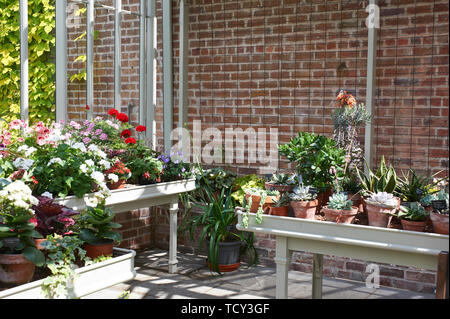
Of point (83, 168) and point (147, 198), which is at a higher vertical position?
point (83, 168)

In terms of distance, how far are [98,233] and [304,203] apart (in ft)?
3.74

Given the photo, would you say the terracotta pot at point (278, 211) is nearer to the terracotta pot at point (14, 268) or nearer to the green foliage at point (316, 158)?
the green foliage at point (316, 158)

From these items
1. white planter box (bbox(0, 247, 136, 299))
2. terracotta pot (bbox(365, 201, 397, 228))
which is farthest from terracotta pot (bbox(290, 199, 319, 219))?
white planter box (bbox(0, 247, 136, 299))

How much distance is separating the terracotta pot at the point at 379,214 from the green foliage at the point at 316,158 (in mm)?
372

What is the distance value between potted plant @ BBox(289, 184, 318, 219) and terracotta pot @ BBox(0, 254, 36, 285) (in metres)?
1.42

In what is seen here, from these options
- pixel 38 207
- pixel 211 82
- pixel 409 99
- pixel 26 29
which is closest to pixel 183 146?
pixel 211 82

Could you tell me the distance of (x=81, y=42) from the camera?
15.9 feet

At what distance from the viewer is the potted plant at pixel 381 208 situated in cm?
283

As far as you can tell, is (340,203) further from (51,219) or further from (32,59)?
(32,59)

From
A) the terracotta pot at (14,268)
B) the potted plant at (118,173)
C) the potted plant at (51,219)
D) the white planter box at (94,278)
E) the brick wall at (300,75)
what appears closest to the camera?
the white planter box at (94,278)

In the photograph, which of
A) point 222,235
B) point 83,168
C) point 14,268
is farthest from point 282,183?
point 222,235

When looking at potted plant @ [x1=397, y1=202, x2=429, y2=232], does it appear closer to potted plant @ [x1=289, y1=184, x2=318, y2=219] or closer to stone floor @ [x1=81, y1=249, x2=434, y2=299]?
potted plant @ [x1=289, y1=184, x2=318, y2=219]

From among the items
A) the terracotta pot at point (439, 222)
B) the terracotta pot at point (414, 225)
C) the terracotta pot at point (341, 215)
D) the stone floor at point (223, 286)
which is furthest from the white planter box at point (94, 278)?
the terracotta pot at point (439, 222)

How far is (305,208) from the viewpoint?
9.92ft
